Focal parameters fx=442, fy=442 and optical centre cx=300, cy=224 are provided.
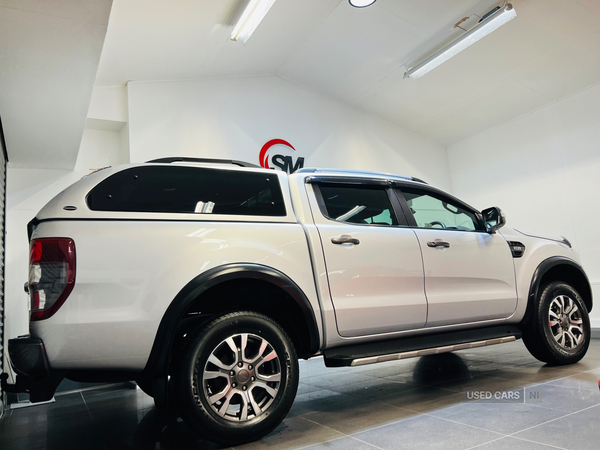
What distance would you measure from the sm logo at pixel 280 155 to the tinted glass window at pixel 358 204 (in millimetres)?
3824

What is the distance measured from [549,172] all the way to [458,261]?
5.50 metres

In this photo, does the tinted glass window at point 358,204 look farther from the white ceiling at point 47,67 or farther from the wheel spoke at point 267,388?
the white ceiling at point 47,67

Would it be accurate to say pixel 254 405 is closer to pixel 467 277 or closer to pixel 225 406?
pixel 225 406

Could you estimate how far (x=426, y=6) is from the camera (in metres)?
5.89

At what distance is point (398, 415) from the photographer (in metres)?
2.93

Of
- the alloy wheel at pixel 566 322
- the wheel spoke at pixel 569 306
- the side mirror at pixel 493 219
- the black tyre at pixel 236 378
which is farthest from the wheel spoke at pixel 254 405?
the wheel spoke at pixel 569 306

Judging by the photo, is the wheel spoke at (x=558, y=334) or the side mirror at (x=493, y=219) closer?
the side mirror at (x=493, y=219)

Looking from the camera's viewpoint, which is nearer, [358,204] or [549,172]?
[358,204]

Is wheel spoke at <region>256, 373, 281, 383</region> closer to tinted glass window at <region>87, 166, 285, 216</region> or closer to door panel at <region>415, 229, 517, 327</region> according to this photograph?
tinted glass window at <region>87, 166, 285, 216</region>

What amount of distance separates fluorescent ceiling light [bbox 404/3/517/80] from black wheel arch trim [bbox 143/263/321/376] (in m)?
4.88

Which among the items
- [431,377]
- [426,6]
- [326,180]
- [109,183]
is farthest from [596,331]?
[109,183]

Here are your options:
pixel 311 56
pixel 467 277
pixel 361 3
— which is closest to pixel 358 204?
pixel 467 277

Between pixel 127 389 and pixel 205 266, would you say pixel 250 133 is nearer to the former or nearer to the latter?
pixel 127 389

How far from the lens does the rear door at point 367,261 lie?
9.55ft
